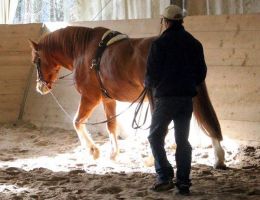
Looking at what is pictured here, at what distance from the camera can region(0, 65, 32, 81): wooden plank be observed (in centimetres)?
732

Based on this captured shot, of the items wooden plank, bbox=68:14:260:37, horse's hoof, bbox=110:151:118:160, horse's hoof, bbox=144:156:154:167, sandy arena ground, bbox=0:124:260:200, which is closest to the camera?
sandy arena ground, bbox=0:124:260:200

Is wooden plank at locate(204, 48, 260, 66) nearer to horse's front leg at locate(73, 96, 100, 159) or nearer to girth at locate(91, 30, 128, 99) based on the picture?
girth at locate(91, 30, 128, 99)

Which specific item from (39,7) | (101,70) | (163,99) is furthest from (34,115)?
(163,99)

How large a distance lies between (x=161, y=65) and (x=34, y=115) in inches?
167

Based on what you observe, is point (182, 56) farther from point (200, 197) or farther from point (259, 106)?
point (259, 106)

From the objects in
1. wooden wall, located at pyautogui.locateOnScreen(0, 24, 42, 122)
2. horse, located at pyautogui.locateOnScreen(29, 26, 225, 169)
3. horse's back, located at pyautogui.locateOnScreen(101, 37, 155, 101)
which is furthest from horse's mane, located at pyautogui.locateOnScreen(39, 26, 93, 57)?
wooden wall, located at pyautogui.locateOnScreen(0, 24, 42, 122)

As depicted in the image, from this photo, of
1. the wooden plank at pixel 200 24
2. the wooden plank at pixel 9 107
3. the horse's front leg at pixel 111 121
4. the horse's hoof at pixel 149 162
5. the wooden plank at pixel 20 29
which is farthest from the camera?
the wooden plank at pixel 9 107

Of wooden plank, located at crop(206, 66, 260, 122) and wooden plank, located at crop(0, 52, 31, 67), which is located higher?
wooden plank, located at crop(0, 52, 31, 67)

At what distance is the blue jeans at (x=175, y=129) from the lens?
3.61m

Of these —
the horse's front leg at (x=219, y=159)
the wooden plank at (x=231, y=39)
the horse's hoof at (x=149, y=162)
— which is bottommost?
the horse's hoof at (x=149, y=162)

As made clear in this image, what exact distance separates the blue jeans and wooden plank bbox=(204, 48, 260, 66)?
2.26m

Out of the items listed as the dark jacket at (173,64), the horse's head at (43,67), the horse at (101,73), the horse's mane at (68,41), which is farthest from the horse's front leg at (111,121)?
the dark jacket at (173,64)

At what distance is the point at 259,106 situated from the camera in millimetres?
5570

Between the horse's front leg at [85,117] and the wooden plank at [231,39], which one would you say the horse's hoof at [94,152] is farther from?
the wooden plank at [231,39]
